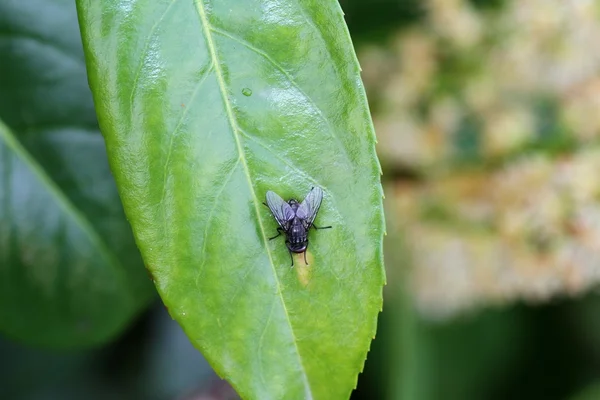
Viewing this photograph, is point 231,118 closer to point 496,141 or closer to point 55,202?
point 55,202

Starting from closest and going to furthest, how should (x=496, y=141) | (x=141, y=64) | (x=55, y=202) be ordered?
1. (x=141, y=64)
2. (x=55, y=202)
3. (x=496, y=141)

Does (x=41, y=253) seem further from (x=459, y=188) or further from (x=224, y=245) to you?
(x=459, y=188)

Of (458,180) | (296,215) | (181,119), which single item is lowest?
(458,180)

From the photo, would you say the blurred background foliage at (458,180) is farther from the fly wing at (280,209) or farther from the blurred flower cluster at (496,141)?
the fly wing at (280,209)

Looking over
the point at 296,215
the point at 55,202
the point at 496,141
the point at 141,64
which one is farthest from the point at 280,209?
the point at 496,141

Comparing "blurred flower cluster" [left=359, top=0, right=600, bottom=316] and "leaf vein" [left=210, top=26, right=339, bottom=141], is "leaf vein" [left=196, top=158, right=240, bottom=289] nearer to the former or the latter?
"leaf vein" [left=210, top=26, right=339, bottom=141]

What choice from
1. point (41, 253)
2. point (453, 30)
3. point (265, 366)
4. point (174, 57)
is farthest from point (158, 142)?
point (453, 30)

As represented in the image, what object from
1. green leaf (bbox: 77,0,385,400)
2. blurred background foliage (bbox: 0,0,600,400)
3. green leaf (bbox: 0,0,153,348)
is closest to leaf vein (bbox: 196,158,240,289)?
green leaf (bbox: 77,0,385,400)
